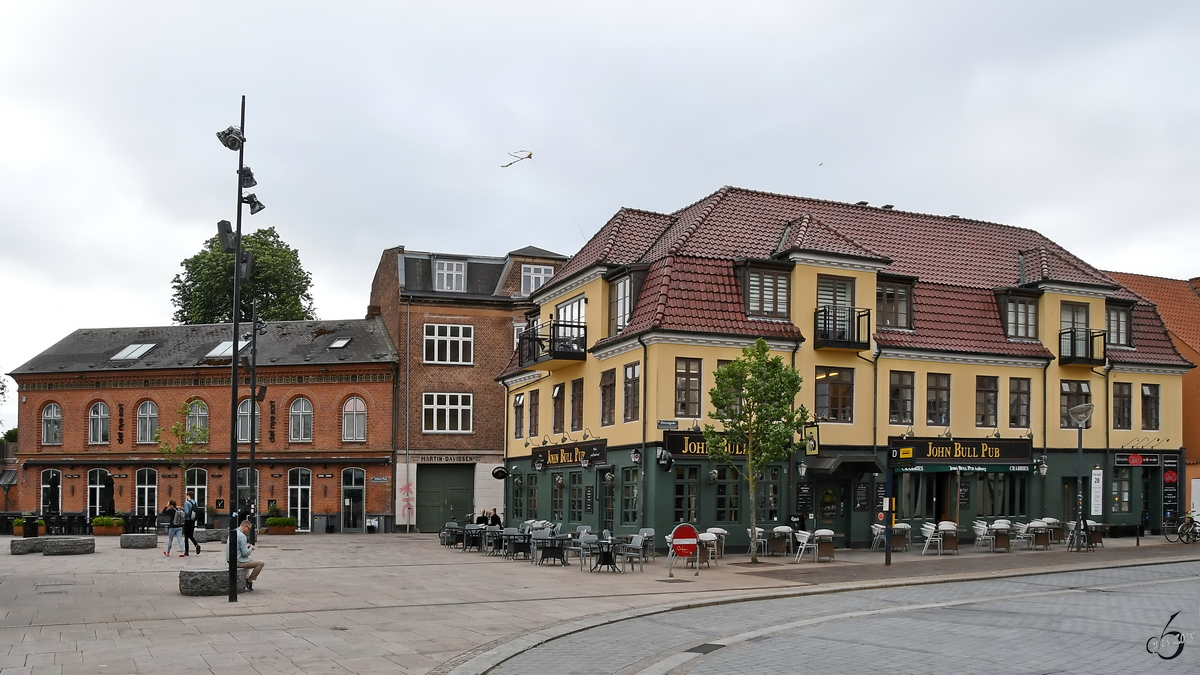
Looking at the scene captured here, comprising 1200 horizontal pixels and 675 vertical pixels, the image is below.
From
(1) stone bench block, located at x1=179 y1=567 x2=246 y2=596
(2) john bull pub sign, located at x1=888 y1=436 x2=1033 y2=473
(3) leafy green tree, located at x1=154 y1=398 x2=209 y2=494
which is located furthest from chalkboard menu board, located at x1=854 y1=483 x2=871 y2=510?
(3) leafy green tree, located at x1=154 y1=398 x2=209 y2=494

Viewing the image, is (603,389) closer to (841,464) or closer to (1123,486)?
(841,464)

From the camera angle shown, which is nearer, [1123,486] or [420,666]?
[420,666]

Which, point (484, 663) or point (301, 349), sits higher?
point (301, 349)

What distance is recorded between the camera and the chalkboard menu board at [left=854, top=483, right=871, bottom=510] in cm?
3216

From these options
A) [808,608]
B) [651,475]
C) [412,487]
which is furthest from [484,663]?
[412,487]

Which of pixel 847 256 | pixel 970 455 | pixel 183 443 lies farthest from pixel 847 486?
pixel 183 443

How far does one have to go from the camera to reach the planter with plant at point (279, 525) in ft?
146

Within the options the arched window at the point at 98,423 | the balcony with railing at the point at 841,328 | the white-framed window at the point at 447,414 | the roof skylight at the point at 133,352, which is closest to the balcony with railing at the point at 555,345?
the balcony with railing at the point at 841,328

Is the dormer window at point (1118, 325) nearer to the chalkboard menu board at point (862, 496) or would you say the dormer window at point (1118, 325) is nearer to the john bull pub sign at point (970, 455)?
the john bull pub sign at point (970, 455)

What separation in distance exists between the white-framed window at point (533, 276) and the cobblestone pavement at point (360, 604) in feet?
66.5

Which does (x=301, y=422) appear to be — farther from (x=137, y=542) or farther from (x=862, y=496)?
(x=862, y=496)

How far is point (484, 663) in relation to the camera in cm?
1238

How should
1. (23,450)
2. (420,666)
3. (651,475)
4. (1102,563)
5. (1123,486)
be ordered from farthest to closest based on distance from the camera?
(23,450) < (1123,486) < (651,475) < (1102,563) < (420,666)

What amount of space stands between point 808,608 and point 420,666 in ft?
25.4
